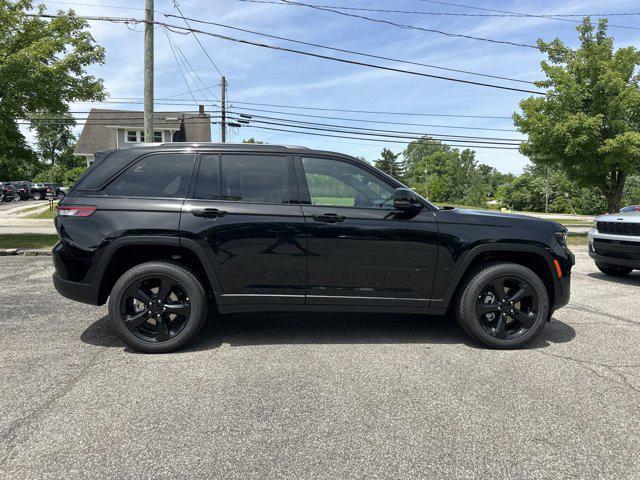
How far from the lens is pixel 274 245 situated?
3887 mm

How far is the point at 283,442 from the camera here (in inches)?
99.7

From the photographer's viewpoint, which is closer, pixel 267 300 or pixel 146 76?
pixel 267 300

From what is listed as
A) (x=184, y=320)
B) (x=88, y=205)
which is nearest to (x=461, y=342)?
(x=184, y=320)

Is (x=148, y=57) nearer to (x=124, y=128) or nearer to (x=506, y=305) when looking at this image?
(x=506, y=305)

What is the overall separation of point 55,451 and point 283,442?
1276mm

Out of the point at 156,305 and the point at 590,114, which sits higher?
the point at 590,114

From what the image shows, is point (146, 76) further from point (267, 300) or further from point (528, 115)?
point (528, 115)

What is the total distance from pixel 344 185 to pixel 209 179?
1269mm

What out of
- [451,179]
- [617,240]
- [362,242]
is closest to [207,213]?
[362,242]

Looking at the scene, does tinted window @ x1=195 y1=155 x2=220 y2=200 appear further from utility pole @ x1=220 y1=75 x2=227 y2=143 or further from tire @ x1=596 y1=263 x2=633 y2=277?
utility pole @ x1=220 y1=75 x2=227 y2=143

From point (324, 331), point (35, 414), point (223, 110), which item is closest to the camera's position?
point (35, 414)

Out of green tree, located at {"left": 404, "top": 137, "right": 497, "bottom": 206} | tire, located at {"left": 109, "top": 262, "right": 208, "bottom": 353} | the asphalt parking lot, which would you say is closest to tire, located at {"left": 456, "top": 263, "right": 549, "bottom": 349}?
the asphalt parking lot

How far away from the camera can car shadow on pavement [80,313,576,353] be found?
426cm

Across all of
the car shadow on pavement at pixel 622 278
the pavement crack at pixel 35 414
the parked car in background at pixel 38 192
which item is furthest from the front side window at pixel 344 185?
the parked car in background at pixel 38 192
